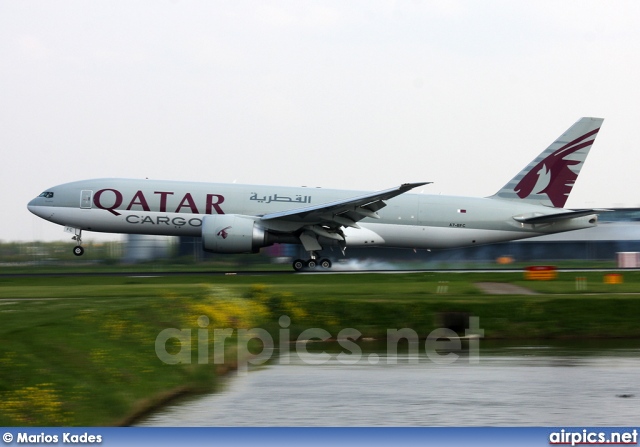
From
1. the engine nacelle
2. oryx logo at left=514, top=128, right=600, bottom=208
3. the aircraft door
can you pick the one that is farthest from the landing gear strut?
oryx logo at left=514, top=128, right=600, bottom=208

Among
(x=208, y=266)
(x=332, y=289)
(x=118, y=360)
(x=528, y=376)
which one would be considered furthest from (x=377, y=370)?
(x=208, y=266)

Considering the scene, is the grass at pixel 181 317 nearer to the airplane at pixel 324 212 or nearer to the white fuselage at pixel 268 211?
the airplane at pixel 324 212

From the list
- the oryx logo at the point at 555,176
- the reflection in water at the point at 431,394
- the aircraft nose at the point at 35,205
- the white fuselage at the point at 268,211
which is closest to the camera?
the reflection in water at the point at 431,394

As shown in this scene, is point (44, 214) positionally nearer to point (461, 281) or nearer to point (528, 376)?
point (461, 281)

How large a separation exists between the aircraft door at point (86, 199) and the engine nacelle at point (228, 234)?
5.44 meters

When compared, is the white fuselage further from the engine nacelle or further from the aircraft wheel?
the aircraft wheel

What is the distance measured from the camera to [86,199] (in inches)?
1567

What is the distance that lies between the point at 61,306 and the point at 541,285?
17.9 metres

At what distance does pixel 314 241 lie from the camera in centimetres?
3941

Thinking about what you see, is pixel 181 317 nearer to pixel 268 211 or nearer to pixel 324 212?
pixel 324 212

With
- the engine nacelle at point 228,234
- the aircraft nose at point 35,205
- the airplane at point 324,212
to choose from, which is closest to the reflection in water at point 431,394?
the engine nacelle at point 228,234

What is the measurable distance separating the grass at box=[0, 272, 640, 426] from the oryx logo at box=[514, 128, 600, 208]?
5297 millimetres

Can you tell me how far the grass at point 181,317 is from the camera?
14.6 m
